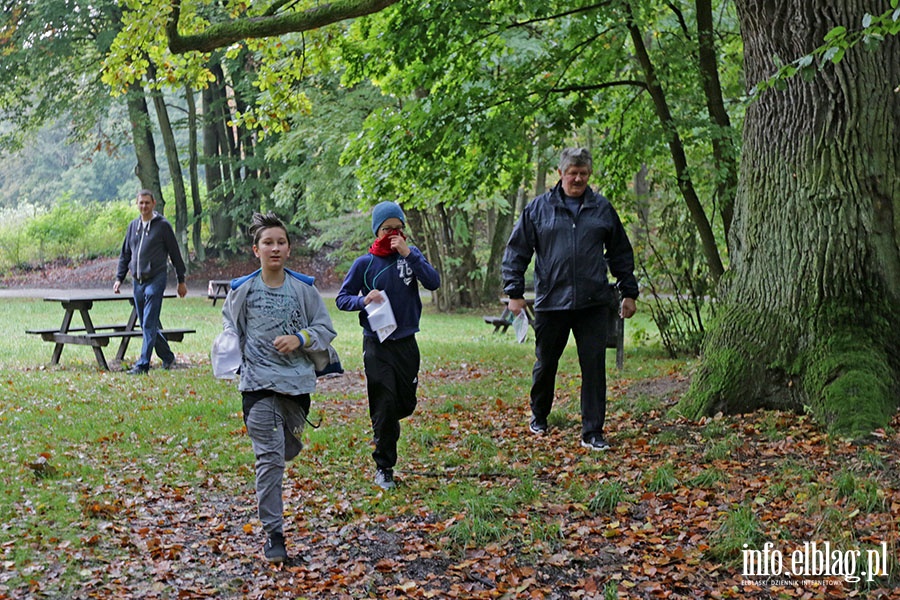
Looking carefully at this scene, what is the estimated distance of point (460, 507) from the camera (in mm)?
5742

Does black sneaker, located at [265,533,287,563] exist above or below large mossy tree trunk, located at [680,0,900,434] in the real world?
below

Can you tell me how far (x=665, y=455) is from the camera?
6.65 meters

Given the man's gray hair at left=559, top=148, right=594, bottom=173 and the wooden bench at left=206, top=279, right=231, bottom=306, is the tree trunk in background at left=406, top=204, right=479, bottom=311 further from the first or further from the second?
the man's gray hair at left=559, top=148, right=594, bottom=173

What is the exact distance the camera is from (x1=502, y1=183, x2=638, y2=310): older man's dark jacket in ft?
23.5

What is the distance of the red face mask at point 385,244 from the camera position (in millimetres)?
6137

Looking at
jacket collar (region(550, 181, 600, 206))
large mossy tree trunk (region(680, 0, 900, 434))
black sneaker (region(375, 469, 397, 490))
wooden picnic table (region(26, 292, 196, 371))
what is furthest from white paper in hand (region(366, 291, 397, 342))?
wooden picnic table (region(26, 292, 196, 371))

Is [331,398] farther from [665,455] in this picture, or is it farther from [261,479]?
[261,479]

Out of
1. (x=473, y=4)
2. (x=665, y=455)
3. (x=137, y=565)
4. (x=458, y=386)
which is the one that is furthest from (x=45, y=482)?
(x=473, y=4)

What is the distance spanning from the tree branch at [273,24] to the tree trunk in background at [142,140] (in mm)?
Result: 23697

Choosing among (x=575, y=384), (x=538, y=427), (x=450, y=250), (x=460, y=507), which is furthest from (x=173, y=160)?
(x=460, y=507)

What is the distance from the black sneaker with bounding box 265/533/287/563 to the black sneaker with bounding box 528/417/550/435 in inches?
128

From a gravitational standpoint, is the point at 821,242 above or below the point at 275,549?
above

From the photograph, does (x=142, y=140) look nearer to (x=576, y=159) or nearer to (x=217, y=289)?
(x=217, y=289)

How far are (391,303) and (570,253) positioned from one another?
1675 millimetres
